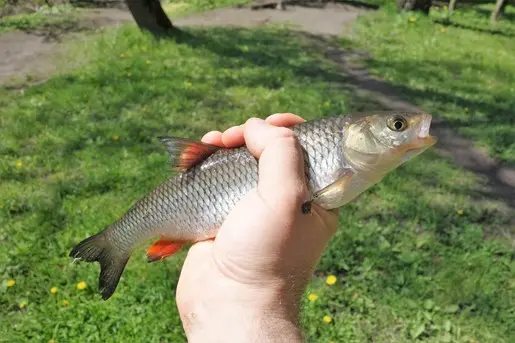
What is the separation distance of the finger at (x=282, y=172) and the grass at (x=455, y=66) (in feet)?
14.2

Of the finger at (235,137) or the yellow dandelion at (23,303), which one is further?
the yellow dandelion at (23,303)

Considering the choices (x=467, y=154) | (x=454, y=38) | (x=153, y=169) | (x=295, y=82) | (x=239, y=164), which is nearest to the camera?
(x=239, y=164)

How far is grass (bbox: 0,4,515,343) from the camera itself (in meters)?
3.75

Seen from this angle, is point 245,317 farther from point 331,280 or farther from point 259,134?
point 331,280

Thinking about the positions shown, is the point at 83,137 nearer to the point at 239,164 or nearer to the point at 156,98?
the point at 156,98

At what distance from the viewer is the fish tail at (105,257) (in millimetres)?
2699

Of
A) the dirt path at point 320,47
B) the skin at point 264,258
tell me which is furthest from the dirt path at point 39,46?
the skin at point 264,258

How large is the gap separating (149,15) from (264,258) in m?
7.83

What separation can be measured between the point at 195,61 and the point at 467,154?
171 inches

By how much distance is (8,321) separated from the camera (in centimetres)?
382

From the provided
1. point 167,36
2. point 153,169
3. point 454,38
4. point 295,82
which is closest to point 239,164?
point 153,169

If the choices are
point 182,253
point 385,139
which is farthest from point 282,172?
point 182,253

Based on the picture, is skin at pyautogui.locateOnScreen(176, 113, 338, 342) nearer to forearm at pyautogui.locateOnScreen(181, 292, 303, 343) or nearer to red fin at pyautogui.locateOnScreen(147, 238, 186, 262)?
forearm at pyautogui.locateOnScreen(181, 292, 303, 343)

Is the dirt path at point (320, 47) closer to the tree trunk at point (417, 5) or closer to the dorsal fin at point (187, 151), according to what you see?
the tree trunk at point (417, 5)
